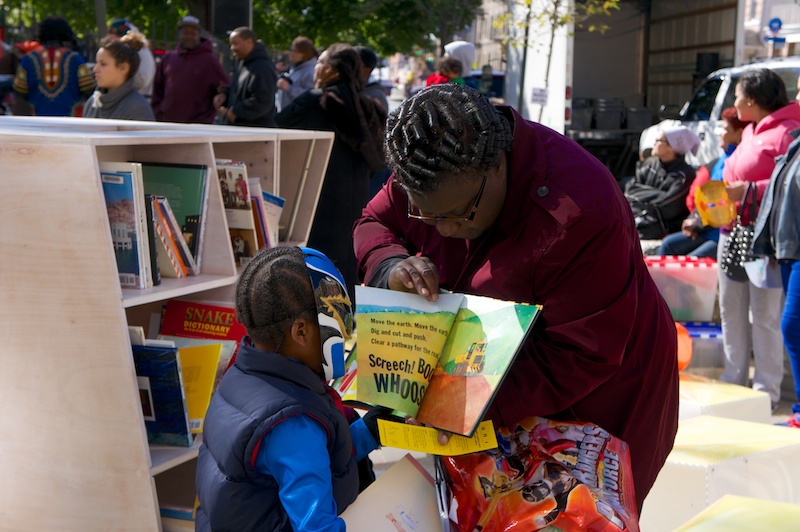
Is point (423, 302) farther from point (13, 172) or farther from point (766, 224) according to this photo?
point (766, 224)

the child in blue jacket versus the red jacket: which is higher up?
the red jacket

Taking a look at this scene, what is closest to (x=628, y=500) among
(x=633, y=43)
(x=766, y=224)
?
(x=766, y=224)

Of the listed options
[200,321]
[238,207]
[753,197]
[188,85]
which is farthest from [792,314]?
[188,85]

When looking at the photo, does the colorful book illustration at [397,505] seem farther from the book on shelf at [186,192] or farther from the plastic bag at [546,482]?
the book on shelf at [186,192]

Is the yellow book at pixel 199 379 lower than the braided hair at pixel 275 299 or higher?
lower

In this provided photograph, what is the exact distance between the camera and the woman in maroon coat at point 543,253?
1.82 meters

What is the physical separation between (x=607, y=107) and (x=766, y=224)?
11.6 m

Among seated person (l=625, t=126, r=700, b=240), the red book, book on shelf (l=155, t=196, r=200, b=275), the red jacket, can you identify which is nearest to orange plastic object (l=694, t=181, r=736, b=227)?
seated person (l=625, t=126, r=700, b=240)

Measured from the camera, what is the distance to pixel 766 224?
4.81 meters

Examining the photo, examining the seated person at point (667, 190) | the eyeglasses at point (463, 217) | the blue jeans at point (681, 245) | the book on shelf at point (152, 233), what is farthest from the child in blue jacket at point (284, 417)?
the seated person at point (667, 190)

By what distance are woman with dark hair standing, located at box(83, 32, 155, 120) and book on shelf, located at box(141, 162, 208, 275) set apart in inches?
109

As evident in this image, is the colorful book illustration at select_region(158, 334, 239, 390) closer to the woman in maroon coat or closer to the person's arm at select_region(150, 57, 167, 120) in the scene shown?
the woman in maroon coat

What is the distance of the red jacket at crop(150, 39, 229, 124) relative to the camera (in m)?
8.18

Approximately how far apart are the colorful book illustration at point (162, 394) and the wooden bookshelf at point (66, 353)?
2.2 inches
